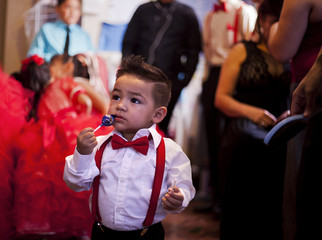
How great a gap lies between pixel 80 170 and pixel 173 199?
256 millimetres

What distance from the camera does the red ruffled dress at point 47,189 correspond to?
1.70m

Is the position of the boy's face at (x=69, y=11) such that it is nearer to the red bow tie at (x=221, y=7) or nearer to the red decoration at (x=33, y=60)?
the red decoration at (x=33, y=60)

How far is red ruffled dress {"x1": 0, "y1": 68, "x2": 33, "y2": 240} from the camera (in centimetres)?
163

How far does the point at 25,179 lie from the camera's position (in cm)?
171

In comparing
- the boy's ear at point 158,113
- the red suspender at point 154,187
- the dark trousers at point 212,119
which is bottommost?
the dark trousers at point 212,119

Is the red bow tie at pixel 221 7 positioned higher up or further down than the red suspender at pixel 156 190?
higher up

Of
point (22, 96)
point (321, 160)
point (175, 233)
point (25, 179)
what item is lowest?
point (175, 233)

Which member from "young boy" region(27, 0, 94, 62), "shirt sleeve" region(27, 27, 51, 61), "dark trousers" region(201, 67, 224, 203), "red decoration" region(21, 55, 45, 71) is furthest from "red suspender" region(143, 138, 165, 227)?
"dark trousers" region(201, 67, 224, 203)

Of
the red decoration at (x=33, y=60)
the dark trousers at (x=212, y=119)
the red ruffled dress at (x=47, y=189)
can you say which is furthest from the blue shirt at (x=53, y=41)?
the dark trousers at (x=212, y=119)

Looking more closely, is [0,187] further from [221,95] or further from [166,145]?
[221,95]

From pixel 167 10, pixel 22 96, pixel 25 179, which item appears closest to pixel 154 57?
pixel 167 10

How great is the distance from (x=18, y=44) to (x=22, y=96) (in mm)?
741

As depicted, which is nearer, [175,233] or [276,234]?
[276,234]

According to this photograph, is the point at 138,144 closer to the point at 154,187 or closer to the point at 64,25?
the point at 154,187
